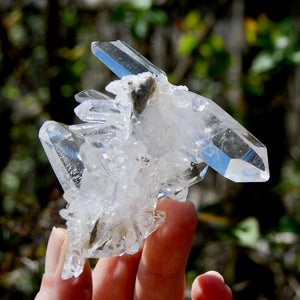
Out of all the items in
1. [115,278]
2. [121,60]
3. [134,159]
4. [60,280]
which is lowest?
[115,278]

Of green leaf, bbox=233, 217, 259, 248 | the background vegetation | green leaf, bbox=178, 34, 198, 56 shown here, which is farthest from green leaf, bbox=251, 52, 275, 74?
green leaf, bbox=233, 217, 259, 248

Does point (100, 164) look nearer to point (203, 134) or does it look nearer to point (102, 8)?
point (203, 134)

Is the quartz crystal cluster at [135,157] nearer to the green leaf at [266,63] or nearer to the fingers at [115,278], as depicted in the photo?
the fingers at [115,278]

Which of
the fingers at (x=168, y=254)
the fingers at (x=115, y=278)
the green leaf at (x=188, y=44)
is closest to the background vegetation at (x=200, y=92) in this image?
the green leaf at (x=188, y=44)

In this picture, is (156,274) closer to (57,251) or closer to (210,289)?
(210,289)

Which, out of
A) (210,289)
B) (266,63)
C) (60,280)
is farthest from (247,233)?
(60,280)

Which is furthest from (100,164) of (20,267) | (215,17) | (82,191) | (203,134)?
(215,17)
